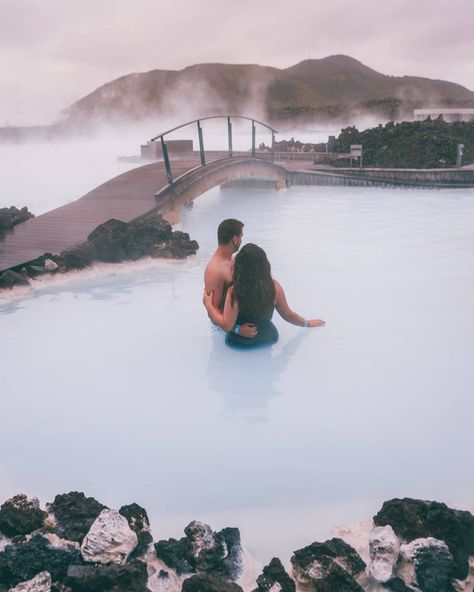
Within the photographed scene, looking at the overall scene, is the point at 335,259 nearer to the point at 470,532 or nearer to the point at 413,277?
the point at 413,277

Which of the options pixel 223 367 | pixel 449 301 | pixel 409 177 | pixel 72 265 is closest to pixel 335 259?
pixel 449 301

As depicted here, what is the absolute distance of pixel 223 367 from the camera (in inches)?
218

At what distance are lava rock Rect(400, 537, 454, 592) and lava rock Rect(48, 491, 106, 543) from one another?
169 cm

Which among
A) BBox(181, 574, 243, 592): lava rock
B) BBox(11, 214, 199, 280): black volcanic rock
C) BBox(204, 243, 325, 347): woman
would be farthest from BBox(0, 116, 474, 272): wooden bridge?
BBox(181, 574, 243, 592): lava rock

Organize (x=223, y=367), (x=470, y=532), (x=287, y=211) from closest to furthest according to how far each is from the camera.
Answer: (x=470, y=532) → (x=223, y=367) → (x=287, y=211)

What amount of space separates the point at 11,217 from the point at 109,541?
8.53 meters

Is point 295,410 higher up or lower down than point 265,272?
lower down

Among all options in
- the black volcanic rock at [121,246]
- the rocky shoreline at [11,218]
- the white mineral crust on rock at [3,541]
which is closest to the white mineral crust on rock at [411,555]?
the white mineral crust on rock at [3,541]

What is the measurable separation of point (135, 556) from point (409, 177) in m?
17.8

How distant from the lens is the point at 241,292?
5.02 metres

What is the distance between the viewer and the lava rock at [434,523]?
3029mm

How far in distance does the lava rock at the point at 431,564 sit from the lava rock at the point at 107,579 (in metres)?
1.31

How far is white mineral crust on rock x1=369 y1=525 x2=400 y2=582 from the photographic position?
290 centimetres

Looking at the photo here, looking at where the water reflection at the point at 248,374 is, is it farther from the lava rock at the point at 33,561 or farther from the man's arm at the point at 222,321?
the lava rock at the point at 33,561
